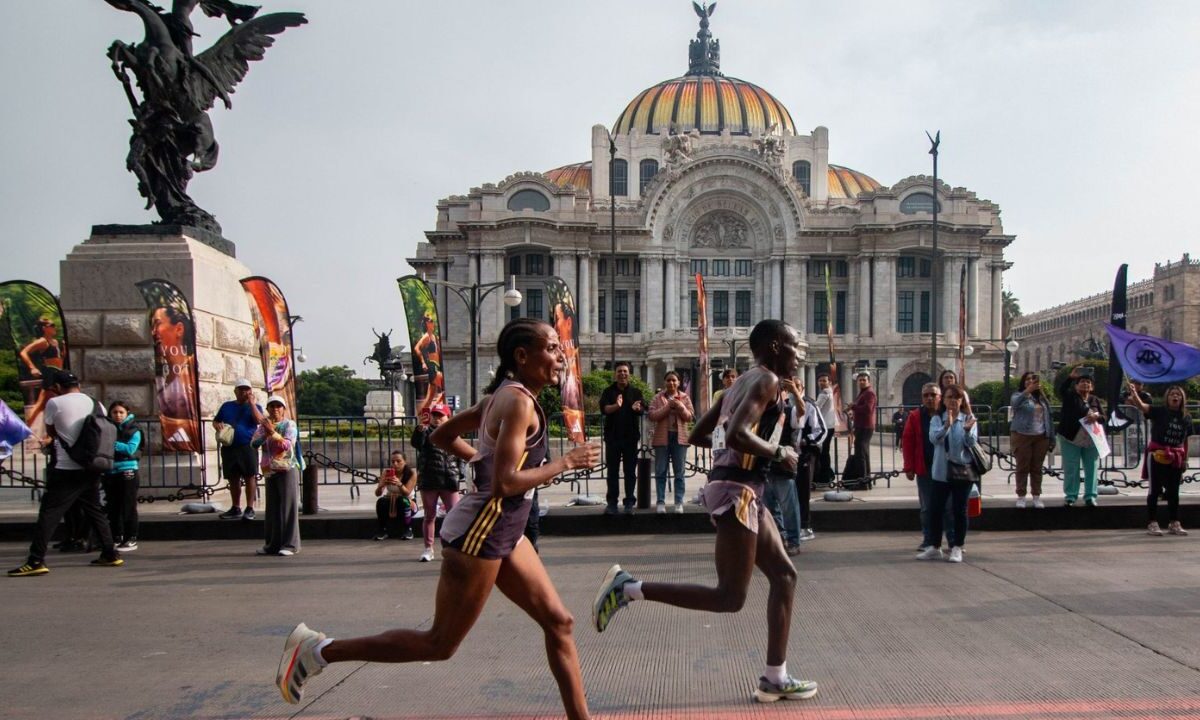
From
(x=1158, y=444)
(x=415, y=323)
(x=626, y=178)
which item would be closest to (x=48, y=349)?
(x=415, y=323)

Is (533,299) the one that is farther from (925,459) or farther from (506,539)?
(506,539)

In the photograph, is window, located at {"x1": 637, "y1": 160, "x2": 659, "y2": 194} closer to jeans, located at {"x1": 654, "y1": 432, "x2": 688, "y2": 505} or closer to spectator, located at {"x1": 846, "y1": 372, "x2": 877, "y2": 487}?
spectator, located at {"x1": 846, "y1": 372, "x2": 877, "y2": 487}

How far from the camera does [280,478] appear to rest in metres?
9.36

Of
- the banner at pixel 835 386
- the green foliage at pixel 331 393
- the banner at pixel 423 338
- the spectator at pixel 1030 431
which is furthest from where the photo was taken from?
the green foliage at pixel 331 393

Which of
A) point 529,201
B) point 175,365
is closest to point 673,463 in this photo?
point 175,365

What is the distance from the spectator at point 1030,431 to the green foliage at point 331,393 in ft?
267

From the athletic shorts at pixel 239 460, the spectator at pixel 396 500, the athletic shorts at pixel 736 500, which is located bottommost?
the spectator at pixel 396 500

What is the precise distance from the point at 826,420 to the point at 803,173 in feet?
222

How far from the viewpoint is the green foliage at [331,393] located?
90.9 metres

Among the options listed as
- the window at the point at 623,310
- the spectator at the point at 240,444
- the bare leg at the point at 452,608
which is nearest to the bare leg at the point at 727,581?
the bare leg at the point at 452,608

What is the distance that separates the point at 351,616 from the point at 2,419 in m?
4.54

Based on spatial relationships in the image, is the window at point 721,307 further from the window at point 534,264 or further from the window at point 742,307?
the window at point 534,264

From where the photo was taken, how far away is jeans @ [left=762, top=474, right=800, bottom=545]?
28.6 ft

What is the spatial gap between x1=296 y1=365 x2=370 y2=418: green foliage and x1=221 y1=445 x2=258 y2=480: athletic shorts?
79325 mm
